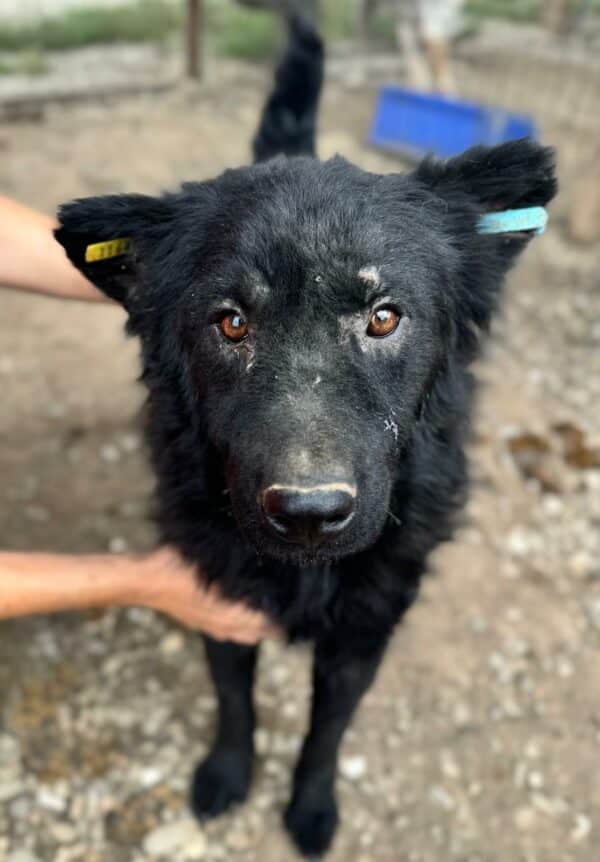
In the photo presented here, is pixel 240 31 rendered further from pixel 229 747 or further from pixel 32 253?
pixel 229 747

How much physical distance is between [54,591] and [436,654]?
1.35 m

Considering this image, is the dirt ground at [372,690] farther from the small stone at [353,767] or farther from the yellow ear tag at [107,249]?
the yellow ear tag at [107,249]

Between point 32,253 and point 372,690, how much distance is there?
173 centimetres

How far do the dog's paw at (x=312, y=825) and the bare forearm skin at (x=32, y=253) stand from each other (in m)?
1.60

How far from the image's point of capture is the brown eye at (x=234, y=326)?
171 cm

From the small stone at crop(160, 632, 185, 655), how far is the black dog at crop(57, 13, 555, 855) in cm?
46

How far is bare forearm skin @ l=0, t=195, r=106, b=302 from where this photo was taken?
2.36 metres

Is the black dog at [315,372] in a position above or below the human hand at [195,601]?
above

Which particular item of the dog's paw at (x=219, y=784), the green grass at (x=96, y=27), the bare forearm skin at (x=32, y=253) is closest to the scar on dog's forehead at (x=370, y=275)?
the bare forearm skin at (x=32, y=253)

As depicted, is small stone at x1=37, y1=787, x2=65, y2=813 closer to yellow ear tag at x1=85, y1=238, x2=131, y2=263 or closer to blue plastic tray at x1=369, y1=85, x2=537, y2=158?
yellow ear tag at x1=85, y1=238, x2=131, y2=263

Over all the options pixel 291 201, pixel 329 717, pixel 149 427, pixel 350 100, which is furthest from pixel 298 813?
pixel 350 100

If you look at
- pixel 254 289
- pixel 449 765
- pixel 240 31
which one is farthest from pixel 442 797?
pixel 240 31

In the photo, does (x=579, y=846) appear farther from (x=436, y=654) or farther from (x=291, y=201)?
(x=291, y=201)

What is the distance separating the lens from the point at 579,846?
2.32 meters
